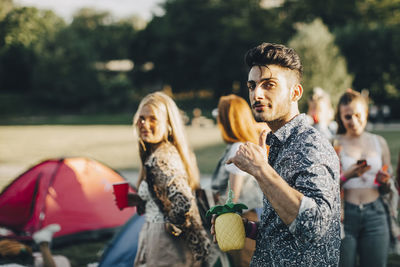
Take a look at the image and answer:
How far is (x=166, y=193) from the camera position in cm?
298

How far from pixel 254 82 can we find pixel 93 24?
8282 cm

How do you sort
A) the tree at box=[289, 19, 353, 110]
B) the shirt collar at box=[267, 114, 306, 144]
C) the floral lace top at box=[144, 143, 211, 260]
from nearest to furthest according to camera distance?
the shirt collar at box=[267, 114, 306, 144] → the floral lace top at box=[144, 143, 211, 260] → the tree at box=[289, 19, 353, 110]

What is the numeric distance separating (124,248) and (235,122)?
2.22 meters

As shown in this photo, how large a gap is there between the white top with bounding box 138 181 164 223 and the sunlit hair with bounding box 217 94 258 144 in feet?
3.23

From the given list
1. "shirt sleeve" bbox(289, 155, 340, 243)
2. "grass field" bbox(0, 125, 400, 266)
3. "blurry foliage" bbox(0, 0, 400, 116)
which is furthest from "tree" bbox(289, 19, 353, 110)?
"shirt sleeve" bbox(289, 155, 340, 243)

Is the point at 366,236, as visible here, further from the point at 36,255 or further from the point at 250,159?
the point at 36,255

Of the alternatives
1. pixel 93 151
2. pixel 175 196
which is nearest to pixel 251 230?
pixel 175 196

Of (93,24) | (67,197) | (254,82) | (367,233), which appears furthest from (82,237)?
(93,24)

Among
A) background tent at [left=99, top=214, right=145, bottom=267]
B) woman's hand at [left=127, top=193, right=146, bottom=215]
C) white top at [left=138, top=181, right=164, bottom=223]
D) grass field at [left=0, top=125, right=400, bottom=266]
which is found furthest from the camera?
grass field at [left=0, top=125, right=400, bottom=266]

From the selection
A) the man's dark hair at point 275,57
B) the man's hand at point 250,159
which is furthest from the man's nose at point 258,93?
the man's hand at point 250,159

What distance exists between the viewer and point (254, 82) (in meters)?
1.96

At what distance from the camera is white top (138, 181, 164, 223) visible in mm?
3114

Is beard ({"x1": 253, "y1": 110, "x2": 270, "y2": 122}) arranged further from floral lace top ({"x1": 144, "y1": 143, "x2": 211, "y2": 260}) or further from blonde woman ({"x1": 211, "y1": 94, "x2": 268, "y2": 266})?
blonde woman ({"x1": 211, "y1": 94, "x2": 268, "y2": 266})

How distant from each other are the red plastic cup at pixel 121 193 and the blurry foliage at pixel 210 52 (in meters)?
26.2
